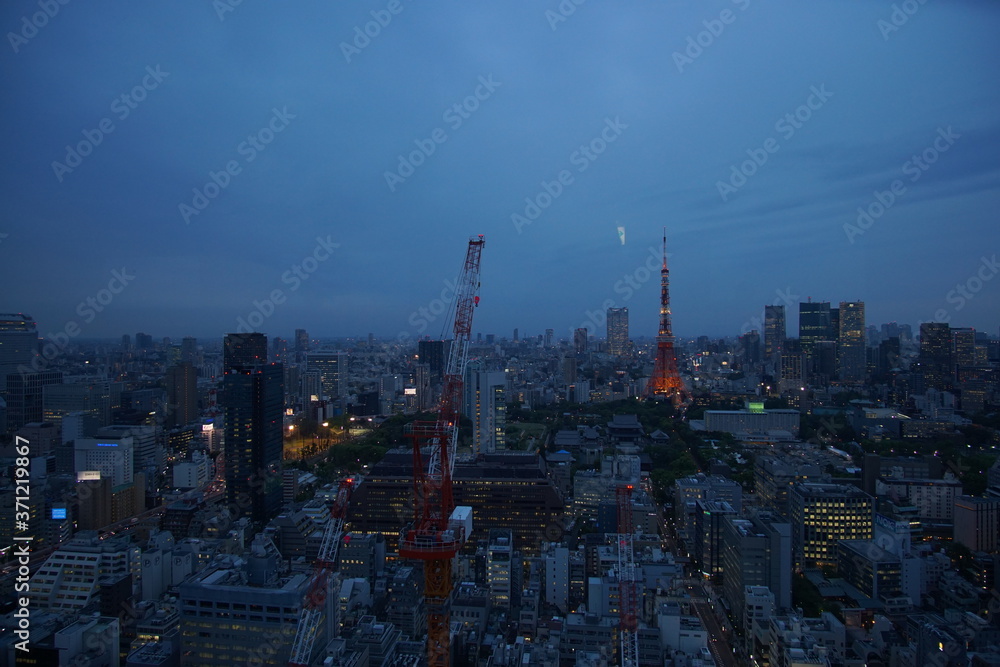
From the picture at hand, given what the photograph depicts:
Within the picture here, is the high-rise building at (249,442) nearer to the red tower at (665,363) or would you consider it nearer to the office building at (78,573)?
the office building at (78,573)

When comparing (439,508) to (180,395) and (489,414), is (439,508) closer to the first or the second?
(489,414)

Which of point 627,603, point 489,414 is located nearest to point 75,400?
point 489,414

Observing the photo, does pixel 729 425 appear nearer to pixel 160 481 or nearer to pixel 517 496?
pixel 517 496

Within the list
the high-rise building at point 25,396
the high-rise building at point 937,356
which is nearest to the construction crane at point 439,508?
the high-rise building at point 25,396

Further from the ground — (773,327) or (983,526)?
(773,327)

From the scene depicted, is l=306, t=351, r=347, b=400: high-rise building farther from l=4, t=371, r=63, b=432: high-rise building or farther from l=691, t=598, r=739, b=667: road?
l=691, t=598, r=739, b=667: road

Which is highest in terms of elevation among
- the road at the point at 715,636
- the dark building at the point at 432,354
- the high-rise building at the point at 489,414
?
the dark building at the point at 432,354

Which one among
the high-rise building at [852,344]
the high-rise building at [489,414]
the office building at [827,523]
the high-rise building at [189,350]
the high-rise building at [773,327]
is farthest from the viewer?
the high-rise building at [773,327]
